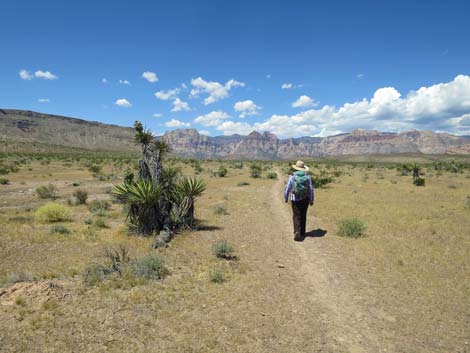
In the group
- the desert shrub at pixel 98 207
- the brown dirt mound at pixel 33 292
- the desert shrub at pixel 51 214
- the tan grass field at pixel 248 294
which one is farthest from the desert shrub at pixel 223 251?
the desert shrub at pixel 98 207

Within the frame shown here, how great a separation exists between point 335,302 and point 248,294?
1717 millimetres

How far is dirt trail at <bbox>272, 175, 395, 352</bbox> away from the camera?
4.97 meters

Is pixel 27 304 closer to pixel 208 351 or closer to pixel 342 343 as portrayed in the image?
pixel 208 351

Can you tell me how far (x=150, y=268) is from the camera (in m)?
7.31

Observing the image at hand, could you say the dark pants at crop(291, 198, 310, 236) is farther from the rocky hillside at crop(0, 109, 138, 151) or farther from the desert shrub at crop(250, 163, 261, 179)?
the rocky hillside at crop(0, 109, 138, 151)

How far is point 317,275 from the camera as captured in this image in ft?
25.1

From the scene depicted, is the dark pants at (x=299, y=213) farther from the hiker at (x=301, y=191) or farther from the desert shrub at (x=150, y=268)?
the desert shrub at (x=150, y=268)

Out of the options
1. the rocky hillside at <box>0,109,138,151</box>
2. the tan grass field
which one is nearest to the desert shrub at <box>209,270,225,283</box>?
the tan grass field

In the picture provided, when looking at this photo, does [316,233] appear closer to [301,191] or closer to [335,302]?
[301,191]

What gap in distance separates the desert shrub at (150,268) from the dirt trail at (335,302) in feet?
10.7

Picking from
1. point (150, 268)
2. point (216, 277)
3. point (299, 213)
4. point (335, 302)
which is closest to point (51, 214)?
point (150, 268)

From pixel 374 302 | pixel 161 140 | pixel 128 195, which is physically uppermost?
pixel 161 140

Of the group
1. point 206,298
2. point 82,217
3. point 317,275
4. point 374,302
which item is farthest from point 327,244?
point 82,217

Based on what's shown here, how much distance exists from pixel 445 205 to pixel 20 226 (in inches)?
783
